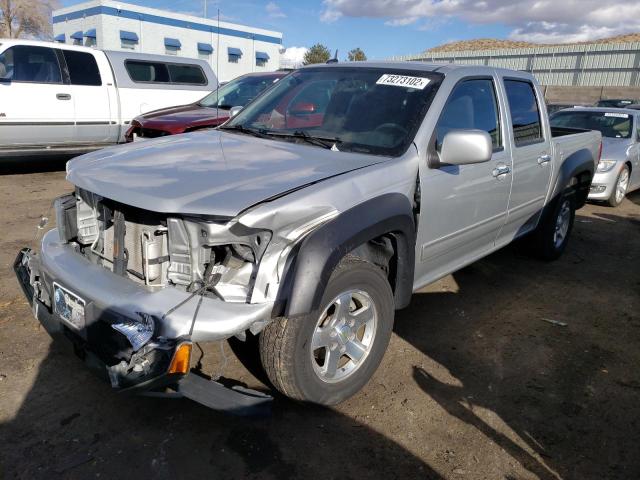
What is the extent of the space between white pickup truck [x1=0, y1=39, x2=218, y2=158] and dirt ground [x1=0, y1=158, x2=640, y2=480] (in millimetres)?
4862

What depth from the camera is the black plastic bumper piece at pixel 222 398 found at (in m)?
2.29

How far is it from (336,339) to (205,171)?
1145 mm

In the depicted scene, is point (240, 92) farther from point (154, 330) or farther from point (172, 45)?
point (172, 45)

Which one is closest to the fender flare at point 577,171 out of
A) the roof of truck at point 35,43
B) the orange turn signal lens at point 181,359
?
the orange turn signal lens at point 181,359

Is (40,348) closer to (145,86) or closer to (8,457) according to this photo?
(8,457)

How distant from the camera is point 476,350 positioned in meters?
3.62

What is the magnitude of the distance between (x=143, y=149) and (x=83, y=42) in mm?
33097

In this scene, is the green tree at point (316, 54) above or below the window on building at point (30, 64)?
above

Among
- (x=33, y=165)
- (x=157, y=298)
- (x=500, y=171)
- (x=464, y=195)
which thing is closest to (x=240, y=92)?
(x=33, y=165)

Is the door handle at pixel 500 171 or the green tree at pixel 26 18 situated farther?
the green tree at pixel 26 18

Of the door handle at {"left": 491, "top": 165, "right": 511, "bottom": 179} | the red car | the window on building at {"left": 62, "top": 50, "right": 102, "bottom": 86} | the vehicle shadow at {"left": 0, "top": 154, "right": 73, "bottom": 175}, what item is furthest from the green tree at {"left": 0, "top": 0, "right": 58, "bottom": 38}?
the door handle at {"left": 491, "top": 165, "right": 511, "bottom": 179}

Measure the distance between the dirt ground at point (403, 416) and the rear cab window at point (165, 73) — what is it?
618 centimetres

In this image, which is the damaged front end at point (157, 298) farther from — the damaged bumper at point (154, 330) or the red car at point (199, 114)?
the red car at point (199, 114)

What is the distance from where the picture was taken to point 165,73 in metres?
9.81
